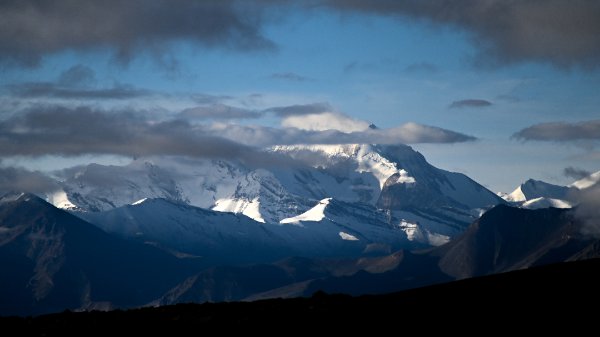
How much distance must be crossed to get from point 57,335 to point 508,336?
1677 inches

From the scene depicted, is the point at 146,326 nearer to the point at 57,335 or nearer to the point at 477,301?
the point at 57,335

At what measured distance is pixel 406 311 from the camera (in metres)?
105

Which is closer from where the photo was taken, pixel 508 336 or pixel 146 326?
pixel 508 336

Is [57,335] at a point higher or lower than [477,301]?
lower

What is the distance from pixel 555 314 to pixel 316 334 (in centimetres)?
2031

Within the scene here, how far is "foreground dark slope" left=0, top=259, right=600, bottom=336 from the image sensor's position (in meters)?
99.1

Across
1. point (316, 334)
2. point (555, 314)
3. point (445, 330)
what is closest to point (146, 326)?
point (316, 334)

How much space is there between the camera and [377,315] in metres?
104

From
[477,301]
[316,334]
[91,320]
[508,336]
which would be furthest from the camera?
[91,320]

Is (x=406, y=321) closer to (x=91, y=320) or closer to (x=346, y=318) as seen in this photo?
(x=346, y=318)

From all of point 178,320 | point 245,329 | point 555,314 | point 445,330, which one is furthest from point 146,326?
point 555,314

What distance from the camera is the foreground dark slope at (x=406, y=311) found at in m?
99.1

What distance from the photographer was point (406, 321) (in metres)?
101

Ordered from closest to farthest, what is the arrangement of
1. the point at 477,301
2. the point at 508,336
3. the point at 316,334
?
the point at 508,336
the point at 316,334
the point at 477,301
